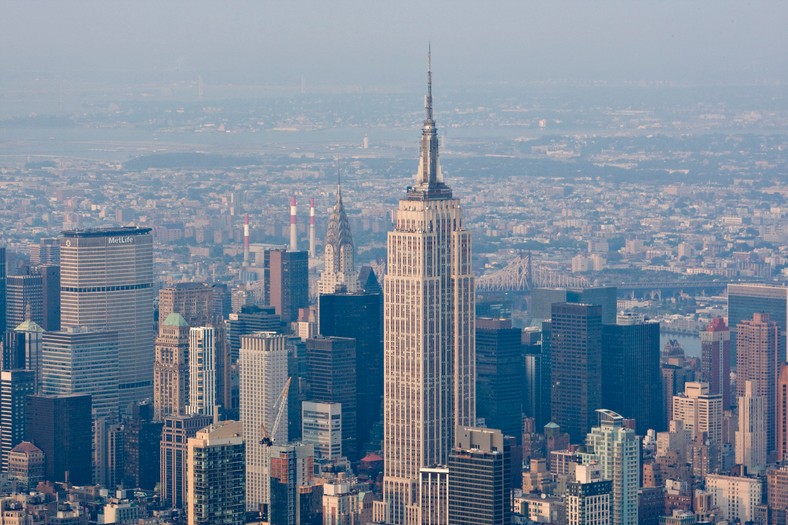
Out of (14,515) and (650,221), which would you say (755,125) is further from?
(14,515)

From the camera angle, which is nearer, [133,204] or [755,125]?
[133,204]

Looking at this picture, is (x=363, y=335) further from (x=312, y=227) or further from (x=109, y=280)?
(x=312, y=227)

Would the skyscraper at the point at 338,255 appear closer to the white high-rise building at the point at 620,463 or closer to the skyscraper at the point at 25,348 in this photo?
the skyscraper at the point at 25,348

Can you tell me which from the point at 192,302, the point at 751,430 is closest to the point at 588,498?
the point at 751,430

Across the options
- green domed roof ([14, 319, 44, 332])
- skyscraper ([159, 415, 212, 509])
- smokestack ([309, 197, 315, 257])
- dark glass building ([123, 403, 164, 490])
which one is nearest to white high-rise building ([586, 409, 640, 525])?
skyscraper ([159, 415, 212, 509])

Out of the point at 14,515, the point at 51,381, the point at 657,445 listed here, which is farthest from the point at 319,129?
the point at 14,515

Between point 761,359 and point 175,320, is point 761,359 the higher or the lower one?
the lower one
